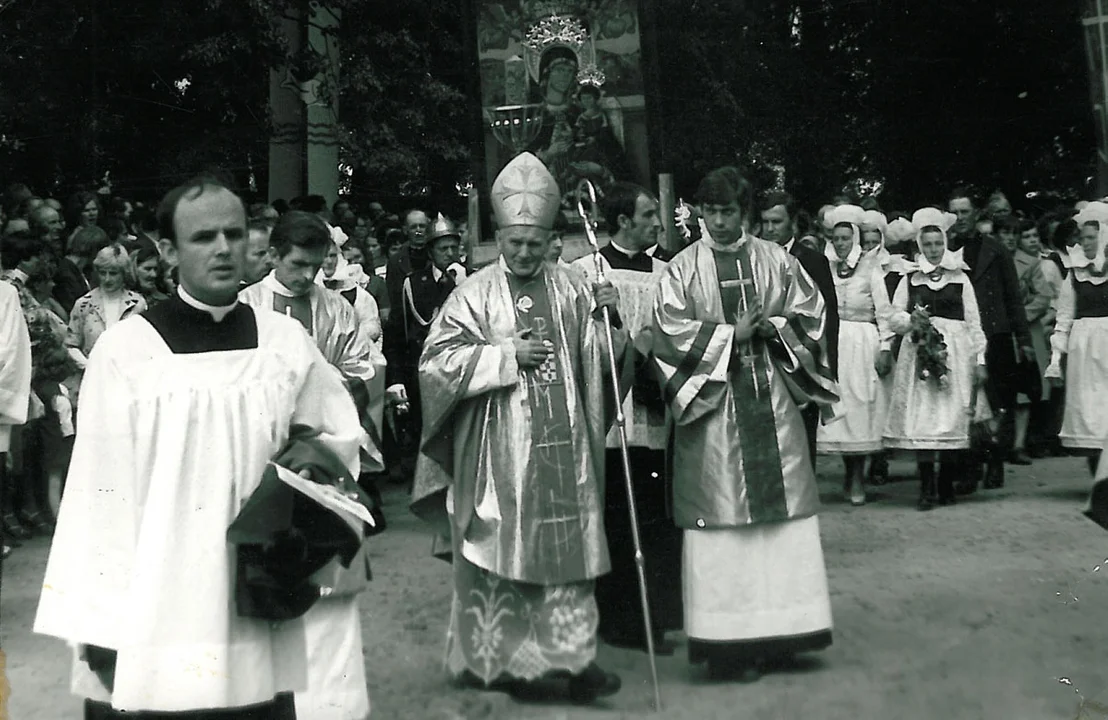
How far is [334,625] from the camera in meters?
4.19

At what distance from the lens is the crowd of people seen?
12.9 feet

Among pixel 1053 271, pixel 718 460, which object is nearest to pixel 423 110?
pixel 1053 271

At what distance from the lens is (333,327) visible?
7621 mm

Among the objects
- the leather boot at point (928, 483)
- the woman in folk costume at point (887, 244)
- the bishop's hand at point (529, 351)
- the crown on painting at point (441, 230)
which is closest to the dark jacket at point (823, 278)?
the woman in folk costume at point (887, 244)


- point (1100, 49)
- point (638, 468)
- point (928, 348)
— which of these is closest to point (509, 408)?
point (638, 468)

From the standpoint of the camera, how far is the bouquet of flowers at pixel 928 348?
10.9m

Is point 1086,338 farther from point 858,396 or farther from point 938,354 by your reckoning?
point 858,396

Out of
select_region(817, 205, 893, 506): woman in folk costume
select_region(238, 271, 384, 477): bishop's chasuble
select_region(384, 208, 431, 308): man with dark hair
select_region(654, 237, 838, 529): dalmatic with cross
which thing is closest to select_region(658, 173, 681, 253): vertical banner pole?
select_region(817, 205, 893, 506): woman in folk costume

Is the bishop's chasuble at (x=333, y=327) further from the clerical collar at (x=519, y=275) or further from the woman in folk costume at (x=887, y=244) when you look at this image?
the woman in folk costume at (x=887, y=244)

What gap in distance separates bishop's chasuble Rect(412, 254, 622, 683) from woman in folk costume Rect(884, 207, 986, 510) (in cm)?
485

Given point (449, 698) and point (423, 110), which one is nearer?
point (449, 698)

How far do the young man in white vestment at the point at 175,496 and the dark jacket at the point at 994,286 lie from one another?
8.20 metres

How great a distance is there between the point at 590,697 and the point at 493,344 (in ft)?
4.84

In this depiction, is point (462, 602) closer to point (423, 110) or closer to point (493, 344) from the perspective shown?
point (493, 344)
